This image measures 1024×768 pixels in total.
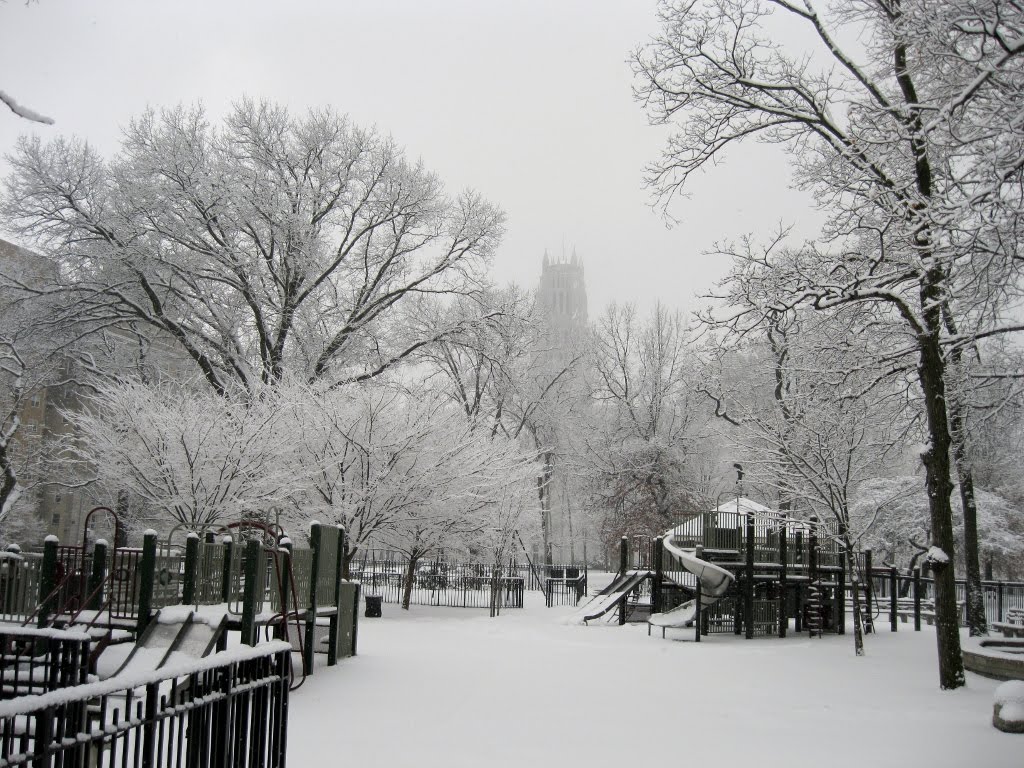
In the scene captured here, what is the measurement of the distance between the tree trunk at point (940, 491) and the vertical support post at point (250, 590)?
28.2ft

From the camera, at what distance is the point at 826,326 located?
45.5 ft

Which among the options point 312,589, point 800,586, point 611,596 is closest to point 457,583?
point 611,596

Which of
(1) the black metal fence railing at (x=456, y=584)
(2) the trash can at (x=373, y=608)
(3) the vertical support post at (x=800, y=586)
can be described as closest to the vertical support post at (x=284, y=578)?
(2) the trash can at (x=373, y=608)

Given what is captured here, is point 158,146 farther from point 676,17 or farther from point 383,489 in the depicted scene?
point 676,17

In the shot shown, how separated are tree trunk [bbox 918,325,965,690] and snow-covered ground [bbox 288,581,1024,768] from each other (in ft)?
1.57

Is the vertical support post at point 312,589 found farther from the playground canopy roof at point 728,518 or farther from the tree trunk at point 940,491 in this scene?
the playground canopy roof at point 728,518

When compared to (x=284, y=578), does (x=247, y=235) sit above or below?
above

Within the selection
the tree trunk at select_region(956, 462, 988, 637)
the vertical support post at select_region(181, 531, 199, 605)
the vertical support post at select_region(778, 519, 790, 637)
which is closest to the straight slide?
the vertical support post at select_region(778, 519, 790, 637)

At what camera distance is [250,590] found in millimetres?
9766

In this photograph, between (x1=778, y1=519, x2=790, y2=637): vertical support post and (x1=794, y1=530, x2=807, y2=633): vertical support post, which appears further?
(x1=794, y1=530, x2=807, y2=633): vertical support post

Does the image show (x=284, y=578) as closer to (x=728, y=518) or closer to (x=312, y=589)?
(x=312, y=589)

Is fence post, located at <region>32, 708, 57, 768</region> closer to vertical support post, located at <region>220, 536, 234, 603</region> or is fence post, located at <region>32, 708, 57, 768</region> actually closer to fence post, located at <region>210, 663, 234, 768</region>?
fence post, located at <region>210, 663, 234, 768</region>

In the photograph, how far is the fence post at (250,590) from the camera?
9664 millimetres

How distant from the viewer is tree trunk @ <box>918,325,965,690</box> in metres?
11.4
